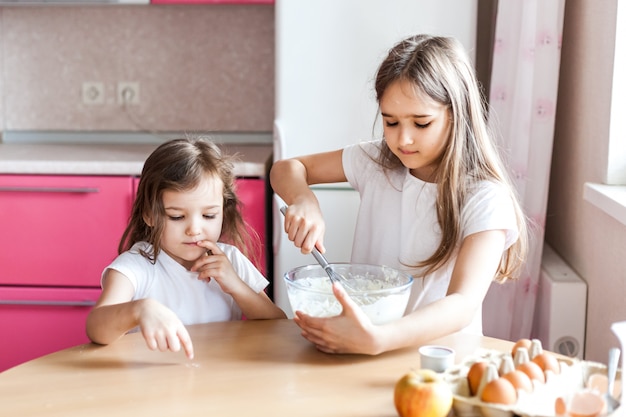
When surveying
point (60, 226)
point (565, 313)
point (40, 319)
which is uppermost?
point (60, 226)

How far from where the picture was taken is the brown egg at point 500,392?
1.05 m

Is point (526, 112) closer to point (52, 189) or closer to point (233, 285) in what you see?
point (233, 285)

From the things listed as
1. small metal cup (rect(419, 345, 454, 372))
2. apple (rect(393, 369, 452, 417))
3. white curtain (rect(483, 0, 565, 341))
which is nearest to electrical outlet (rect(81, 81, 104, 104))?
white curtain (rect(483, 0, 565, 341))

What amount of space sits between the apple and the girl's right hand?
0.45m

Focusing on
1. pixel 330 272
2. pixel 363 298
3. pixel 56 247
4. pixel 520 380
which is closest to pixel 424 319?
pixel 363 298

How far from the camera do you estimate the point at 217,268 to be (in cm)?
165

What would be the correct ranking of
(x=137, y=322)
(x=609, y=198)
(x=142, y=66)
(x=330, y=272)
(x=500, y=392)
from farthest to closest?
(x=142, y=66) → (x=609, y=198) → (x=330, y=272) → (x=137, y=322) → (x=500, y=392)

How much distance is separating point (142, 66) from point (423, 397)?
8.07ft

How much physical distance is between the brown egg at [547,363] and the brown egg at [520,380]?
67 millimetres

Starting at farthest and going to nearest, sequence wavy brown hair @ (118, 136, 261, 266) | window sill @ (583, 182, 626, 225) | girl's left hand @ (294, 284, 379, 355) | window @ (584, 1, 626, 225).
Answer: window @ (584, 1, 626, 225) < window sill @ (583, 182, 626, 225) < wavy brown hair @ (118, 136, 261, 266) < girl's left hand @ (294, 284, 379, 355)

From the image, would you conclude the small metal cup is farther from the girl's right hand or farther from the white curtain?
the white curtain

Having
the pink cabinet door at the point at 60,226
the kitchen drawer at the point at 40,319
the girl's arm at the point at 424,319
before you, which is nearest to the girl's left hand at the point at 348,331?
the girl's arm at the point at 424,319

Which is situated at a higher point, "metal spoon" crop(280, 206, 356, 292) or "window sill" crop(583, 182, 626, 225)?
"window sill" crop(583, 182, 626, 225)

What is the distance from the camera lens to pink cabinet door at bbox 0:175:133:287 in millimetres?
2699
